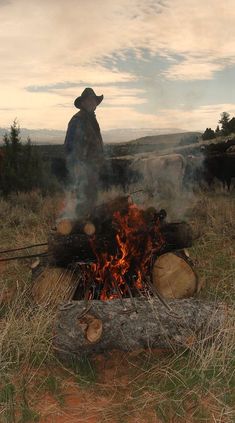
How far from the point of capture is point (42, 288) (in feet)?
16.7

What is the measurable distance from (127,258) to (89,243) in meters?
0.42

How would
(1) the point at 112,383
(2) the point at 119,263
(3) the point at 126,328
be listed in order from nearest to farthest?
(1) the point at 112,383 → (3) the point at 126,328 → (2) the point at 119,263

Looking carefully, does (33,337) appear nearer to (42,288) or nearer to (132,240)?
(42,288)

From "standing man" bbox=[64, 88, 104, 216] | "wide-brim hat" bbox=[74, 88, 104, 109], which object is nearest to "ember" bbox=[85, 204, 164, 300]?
"standing man" bbox=[64, 88, 104, 216]

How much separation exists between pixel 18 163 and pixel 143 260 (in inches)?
452

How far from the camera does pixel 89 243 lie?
16.5 ft

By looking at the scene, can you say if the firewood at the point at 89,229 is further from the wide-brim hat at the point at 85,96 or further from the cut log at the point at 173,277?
the wide-brim hat at the point at 85,96

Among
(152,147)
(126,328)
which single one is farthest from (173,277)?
(152,147)

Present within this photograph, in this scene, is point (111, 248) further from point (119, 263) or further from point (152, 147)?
point (152, 147)

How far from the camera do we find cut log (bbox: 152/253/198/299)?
4953mm

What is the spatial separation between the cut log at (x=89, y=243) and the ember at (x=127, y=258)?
62mm

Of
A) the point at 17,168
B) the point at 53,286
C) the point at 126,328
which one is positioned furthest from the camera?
the point at 17,168

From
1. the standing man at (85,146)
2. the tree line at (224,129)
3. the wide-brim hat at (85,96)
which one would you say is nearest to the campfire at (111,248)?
the standing man at (85,146)

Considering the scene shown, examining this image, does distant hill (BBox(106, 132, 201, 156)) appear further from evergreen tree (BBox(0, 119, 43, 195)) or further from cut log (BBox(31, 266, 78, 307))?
cut log (BBox(31, 266, 78, 307))
